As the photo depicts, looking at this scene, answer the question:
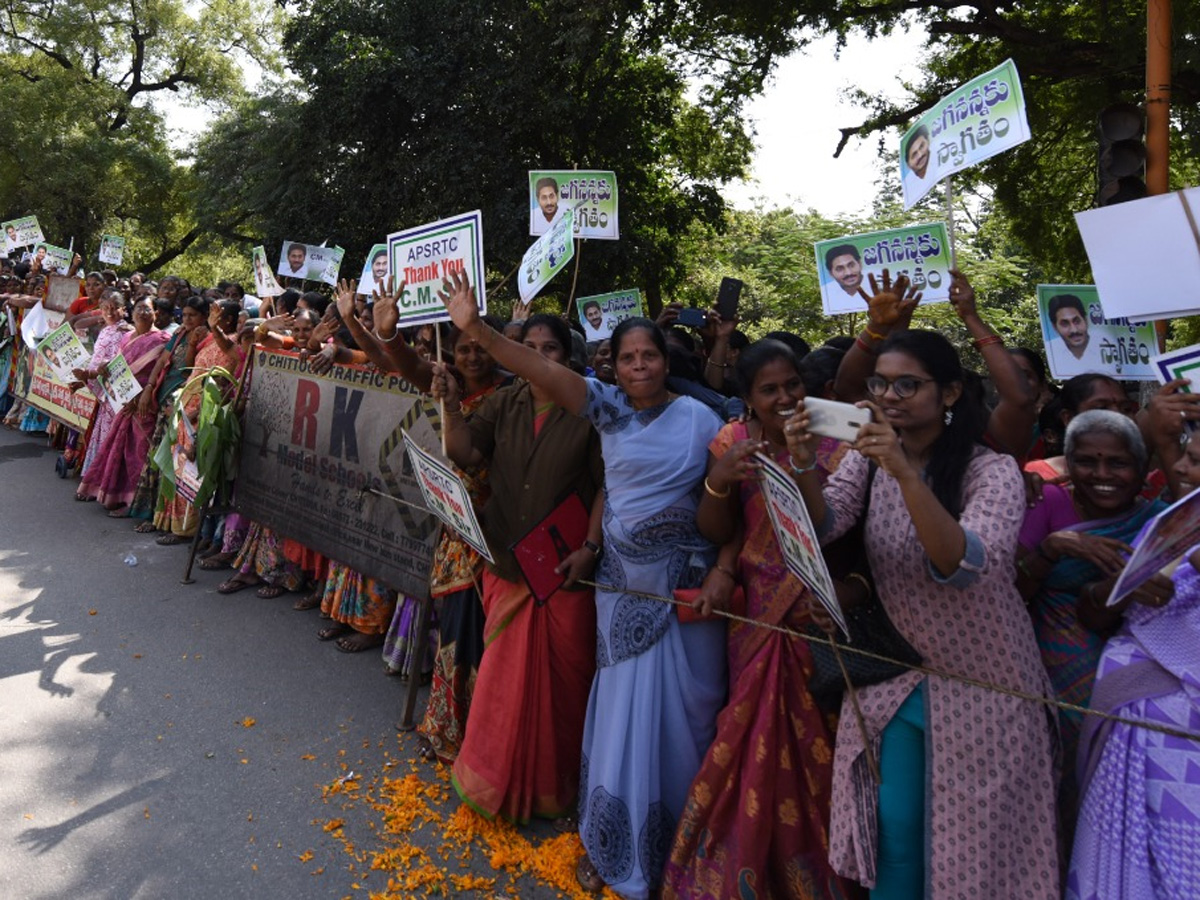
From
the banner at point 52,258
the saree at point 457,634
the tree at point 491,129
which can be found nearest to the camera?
the saree at point 457,634

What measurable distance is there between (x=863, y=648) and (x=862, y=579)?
7.0 inches

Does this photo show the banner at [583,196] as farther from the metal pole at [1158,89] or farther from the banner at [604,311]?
the metal pole at [1158,89]

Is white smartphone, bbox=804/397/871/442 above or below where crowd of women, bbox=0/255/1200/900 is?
above

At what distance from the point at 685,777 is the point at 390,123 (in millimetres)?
13899

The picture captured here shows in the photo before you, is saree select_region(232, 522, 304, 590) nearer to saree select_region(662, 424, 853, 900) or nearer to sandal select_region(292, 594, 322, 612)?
sandal select_region(292, 594, 322, 612)

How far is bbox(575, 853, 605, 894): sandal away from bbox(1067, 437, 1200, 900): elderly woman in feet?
4.57

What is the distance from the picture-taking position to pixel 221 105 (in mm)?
25781

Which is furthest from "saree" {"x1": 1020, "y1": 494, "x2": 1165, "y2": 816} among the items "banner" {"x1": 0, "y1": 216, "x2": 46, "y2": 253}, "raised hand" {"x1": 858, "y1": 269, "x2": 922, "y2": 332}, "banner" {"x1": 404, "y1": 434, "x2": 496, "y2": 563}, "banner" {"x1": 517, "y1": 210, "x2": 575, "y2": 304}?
"banner" {"x1": 0, "y1": 216, "x2": 46, "y2": 253}

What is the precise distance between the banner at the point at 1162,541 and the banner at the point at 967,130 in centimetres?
193

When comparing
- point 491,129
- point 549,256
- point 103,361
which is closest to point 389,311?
point 549,256

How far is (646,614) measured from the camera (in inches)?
110

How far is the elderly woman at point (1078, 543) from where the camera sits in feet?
7.21

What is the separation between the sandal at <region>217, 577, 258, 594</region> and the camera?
211 inches

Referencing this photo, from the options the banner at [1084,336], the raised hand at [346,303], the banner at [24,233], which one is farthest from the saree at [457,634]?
the banner at [24,233]
